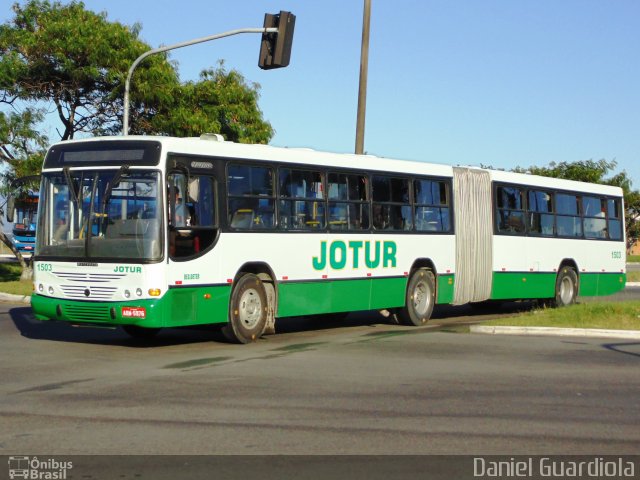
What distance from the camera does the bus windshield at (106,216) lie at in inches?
577

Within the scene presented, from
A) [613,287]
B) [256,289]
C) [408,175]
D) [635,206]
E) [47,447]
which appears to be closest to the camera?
[47,447]

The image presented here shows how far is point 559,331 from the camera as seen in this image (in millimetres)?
17719

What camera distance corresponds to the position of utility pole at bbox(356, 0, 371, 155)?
2667 centimetres

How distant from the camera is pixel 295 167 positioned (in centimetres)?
1736

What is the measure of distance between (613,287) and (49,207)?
55.4ft

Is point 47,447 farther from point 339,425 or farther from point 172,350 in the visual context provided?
point 172,350

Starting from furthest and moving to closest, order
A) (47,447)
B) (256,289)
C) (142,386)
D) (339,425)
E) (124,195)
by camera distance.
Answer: (256,289) → (124,195) → (142,386) → (339,425) → (47,447)

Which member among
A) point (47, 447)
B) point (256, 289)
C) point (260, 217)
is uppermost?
→ point (260, 217)

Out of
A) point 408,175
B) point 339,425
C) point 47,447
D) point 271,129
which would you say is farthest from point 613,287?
point 47,447

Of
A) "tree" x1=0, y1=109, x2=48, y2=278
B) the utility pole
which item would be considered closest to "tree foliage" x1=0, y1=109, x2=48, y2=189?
"tree" x1=0, y1=109, x2=48, y2=278

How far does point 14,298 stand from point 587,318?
15106 millimetres

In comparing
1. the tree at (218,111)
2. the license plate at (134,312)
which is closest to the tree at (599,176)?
the tree at (218,111)
